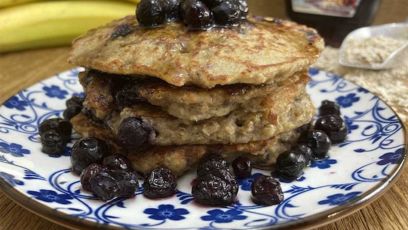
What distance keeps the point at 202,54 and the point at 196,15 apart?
21 cm

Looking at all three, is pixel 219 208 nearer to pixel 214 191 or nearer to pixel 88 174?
pixel 214 191

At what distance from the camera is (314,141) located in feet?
6.68

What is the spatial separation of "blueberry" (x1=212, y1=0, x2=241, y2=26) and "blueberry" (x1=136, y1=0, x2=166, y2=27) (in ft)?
0.65

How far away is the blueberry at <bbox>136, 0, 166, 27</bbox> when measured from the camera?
204 centimetres

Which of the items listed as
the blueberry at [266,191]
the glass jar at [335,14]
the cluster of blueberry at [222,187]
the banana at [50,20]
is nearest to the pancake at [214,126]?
the cluster of blueberry at [222,187]

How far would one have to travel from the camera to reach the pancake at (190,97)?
70.9 inches

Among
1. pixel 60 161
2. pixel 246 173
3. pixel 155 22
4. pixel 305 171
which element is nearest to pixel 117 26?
pixel 155 22

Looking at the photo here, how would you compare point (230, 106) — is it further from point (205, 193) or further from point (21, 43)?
point (21, 43)

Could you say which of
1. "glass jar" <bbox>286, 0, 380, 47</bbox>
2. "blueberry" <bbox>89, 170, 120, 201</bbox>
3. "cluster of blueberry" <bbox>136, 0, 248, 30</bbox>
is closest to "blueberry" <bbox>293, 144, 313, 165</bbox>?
"cluster of blueberry" <bbox>136, 0, 248, 30</bbox>

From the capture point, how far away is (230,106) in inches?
73.1

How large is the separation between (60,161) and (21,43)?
194 cm

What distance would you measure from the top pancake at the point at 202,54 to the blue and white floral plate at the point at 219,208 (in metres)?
0.37

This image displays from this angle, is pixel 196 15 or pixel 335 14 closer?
pixel 196 15

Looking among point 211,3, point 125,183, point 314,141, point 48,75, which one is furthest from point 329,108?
point 48,75
